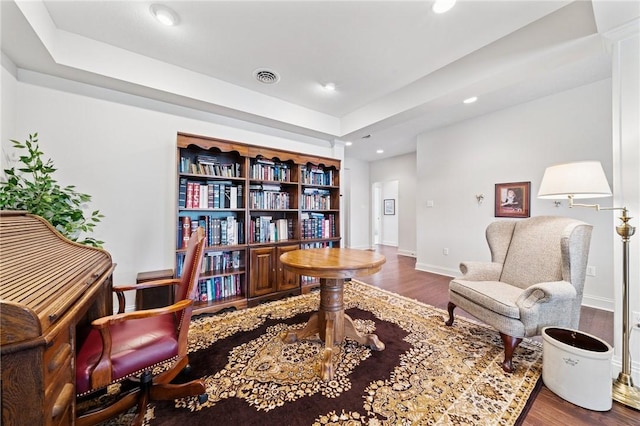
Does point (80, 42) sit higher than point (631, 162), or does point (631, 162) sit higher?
point (80, 42)

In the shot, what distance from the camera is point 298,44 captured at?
219 cm

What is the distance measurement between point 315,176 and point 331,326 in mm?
2339

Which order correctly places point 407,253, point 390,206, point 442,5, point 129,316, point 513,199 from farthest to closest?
point 390,206
point 407,253
point 513,199
point 442,5
point 129,316

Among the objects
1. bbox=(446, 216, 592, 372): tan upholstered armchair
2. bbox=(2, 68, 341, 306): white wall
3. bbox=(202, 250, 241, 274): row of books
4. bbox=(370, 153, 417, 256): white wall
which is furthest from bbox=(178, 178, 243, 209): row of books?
bbox=(370, 153, 417, 256): white wall

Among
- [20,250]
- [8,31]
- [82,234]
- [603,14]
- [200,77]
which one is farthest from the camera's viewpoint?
[200,77]

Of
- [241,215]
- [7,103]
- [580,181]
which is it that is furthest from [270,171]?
[580,181]

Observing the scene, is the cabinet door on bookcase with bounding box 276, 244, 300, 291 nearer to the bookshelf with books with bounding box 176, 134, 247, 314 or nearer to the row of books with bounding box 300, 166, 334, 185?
the bookshelf with books with bounding box 176, 134, 247, 314

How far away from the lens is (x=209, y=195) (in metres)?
2.73

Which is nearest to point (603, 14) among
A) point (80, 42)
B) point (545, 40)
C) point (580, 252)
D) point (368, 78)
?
point (545, 40)

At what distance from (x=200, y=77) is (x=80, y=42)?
3.13ft

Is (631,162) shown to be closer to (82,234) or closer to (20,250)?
(20,250)

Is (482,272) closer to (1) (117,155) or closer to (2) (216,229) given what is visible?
(2) (216,229)

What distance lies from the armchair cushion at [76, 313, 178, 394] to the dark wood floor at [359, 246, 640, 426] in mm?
1939

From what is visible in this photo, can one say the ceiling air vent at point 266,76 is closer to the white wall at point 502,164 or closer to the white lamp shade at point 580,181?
the white lamp shade at point 580,181
